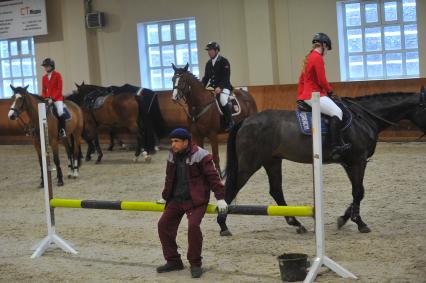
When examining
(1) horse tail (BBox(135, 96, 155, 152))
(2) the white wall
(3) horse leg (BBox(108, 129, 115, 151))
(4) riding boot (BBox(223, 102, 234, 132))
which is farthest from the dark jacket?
(3) horse leg (BBox(108, 129, 115, 151))

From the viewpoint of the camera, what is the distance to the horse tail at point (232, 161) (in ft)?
25.8

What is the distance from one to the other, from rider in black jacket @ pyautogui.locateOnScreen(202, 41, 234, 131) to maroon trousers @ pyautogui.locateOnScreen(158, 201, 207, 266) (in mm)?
5858

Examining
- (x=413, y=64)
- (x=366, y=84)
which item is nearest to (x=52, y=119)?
(x=366, y=84)

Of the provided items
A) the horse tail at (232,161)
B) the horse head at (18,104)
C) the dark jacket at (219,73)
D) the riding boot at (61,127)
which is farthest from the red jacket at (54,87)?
the horse tail at (232,161)

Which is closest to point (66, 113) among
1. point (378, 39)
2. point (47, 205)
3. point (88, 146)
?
point (88, 146)

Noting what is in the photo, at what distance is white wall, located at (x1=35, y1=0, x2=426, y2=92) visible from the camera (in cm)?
1650

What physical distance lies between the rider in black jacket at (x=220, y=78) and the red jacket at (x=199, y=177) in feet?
19.2

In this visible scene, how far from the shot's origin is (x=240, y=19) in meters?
17.3

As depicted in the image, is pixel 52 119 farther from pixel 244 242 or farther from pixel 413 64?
pixel 413 64

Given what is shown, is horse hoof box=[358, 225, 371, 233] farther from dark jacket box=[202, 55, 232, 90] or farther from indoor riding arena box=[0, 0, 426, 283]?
dark jacket box=[202, 55, 232, 90]

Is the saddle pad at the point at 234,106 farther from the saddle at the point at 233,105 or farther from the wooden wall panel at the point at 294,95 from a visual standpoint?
the wooden wall panel at the point at 294,95

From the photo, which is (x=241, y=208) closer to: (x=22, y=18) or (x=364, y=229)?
(x=364, y=229)

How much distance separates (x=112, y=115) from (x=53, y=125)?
129 inches

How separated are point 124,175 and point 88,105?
11.9ft
